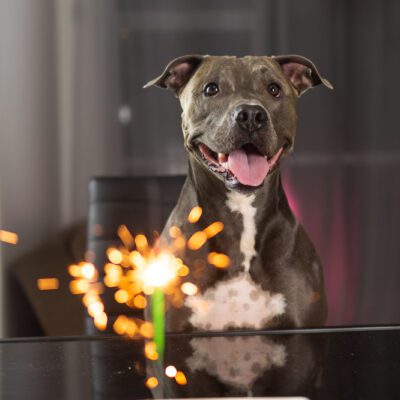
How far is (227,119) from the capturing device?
1.55 metres

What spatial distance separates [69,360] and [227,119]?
715mm

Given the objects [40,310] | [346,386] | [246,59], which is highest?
[246,59]

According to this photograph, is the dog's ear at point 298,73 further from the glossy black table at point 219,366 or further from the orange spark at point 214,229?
the glossy black table at point 219,366

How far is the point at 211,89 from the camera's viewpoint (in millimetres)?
1681

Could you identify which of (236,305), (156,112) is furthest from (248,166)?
(156,112)

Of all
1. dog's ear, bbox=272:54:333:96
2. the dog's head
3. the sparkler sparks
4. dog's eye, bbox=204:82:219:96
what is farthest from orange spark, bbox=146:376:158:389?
dog's ear, bbox=272:54:333:96

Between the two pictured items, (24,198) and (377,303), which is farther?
(377,303)

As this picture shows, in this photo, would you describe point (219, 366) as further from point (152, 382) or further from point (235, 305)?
point (235, 305)

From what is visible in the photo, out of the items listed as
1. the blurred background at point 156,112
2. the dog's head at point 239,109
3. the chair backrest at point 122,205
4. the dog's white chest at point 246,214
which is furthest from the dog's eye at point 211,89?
the blurred background at point 156,112

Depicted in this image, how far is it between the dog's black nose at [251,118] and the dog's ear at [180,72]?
317 millimetres

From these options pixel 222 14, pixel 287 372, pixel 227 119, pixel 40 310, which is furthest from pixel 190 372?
pixel 222 14

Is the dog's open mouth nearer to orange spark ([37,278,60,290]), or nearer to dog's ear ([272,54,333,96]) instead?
dog's ear ([272,54,333,96])

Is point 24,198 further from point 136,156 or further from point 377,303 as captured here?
point 377,303

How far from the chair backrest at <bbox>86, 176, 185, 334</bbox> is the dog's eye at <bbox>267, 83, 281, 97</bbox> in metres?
0.62
